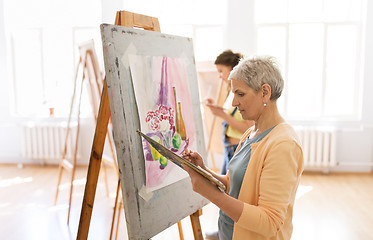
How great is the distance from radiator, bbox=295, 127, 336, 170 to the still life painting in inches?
123

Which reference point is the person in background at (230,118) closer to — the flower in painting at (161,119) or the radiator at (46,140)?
the flower in painting at (161,119)

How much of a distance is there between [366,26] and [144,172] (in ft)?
13.8

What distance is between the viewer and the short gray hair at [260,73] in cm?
107

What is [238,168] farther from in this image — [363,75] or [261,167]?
[363,75]

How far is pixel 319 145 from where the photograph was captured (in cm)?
443

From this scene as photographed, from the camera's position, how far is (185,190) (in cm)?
162

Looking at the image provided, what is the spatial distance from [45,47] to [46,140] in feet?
4.78

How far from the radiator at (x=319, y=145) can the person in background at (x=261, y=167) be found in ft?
11.4

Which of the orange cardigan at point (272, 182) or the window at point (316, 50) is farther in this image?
the window at point (316, 50)

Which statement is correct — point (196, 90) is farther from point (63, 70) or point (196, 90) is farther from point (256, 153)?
point (63, 70)

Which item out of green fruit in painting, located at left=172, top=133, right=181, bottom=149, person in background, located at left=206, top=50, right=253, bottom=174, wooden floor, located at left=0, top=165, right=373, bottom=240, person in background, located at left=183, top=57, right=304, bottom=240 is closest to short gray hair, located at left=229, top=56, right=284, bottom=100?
person in background, located at left=183, top=57, right=304, bottom=240

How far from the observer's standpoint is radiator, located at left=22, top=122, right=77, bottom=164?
4.89m

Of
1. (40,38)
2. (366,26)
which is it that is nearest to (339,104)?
(366,26)

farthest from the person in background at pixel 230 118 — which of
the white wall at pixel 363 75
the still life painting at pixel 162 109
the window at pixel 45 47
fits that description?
the window at pixel 45 47
